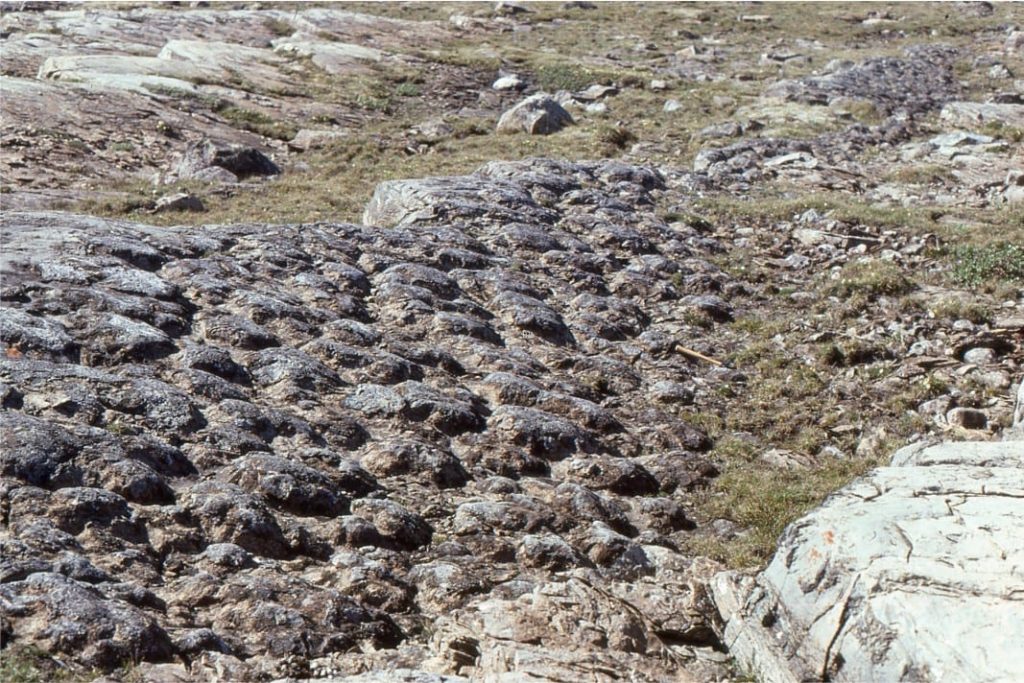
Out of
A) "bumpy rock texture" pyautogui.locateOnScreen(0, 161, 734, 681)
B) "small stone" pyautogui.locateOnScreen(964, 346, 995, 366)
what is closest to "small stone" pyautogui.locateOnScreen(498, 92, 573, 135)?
"bumpy rock texture" pyautogui.locateOnScreen(0, 161, 734, 681)

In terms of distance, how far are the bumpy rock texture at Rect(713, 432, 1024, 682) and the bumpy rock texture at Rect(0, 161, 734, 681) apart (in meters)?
1.04

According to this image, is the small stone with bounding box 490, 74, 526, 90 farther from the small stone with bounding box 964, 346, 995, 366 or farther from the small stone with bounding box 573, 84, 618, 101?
the small stone with bounding box 964, 346, 995, 366

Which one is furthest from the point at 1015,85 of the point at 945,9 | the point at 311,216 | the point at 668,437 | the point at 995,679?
the point at 995,679

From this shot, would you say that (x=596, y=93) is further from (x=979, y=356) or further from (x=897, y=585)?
(x=897, y=585)

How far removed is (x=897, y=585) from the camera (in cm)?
825

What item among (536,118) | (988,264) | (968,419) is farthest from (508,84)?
(968,419)

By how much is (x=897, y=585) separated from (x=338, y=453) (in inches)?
256

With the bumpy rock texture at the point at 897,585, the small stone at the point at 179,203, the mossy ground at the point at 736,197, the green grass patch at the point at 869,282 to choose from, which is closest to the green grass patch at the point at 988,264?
the mossy ground at the point at 736,197

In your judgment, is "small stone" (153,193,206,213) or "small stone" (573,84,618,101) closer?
"small stone" (153,193,206,213)

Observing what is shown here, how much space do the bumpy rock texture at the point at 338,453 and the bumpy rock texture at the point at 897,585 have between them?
3.42 ft

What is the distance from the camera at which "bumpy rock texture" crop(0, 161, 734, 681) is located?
913 cm

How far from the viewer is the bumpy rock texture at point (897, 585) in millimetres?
7711

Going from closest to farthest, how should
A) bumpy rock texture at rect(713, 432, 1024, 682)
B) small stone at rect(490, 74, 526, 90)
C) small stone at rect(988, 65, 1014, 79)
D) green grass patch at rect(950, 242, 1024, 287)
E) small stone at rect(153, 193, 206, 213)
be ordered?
bumpy rock texture at rect(713, 432, 1024, 682), green grass patch at rect(950, 242, 1024, 287), small stone at rect(153, 193, 206, 213), small stone at rect(490, 74, 526, 90), small stone at rect(988, 65, 1014, 79)

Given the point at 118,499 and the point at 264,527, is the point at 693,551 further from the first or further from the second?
the point at 118,499
